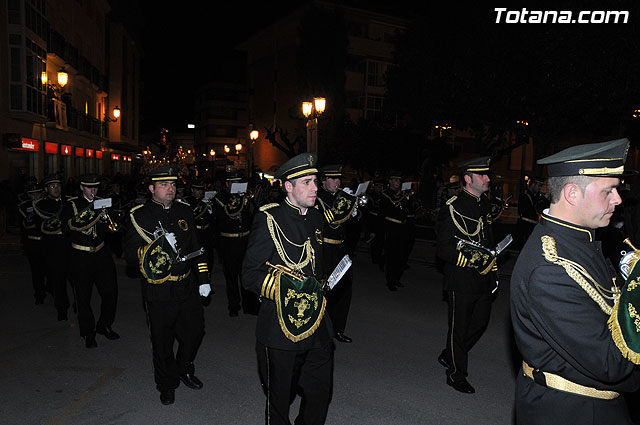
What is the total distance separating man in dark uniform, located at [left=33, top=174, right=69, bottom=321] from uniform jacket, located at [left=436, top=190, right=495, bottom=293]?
615cm

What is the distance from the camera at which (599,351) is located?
7.50 feet

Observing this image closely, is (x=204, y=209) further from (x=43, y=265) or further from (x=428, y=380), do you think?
(x=428, y=380)

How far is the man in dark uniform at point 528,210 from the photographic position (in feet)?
44.3

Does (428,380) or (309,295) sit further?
(428,380)

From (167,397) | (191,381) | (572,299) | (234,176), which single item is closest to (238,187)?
(234,176)

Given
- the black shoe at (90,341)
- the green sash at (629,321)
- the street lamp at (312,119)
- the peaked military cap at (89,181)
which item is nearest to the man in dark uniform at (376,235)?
the street lamp at (312,119)

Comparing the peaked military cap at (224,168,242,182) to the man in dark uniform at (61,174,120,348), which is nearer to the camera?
the man in dark uniform at (61,174,120,348)

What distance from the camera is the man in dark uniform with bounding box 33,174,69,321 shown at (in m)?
8.20

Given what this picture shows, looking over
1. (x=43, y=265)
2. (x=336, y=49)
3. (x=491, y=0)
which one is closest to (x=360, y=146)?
(x=336, y=49)

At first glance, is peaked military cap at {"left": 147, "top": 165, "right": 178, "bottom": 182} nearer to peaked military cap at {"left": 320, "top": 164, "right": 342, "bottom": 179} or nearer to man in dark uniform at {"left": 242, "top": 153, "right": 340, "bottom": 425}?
man in dark uniform at {"left": 242, "top": 153, "right": 340, "bottom": 425}

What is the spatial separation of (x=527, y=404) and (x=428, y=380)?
3196 mm

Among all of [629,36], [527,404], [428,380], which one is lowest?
[428,380]

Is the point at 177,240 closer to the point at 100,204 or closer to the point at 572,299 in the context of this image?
the point at 100,204

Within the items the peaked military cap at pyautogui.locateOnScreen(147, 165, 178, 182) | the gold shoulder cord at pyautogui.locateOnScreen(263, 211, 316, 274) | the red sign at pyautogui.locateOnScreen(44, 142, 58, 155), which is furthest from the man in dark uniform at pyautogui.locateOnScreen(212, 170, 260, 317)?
the red sign at pyautogui.locateOnScreen(44, 142, 58, 155)
